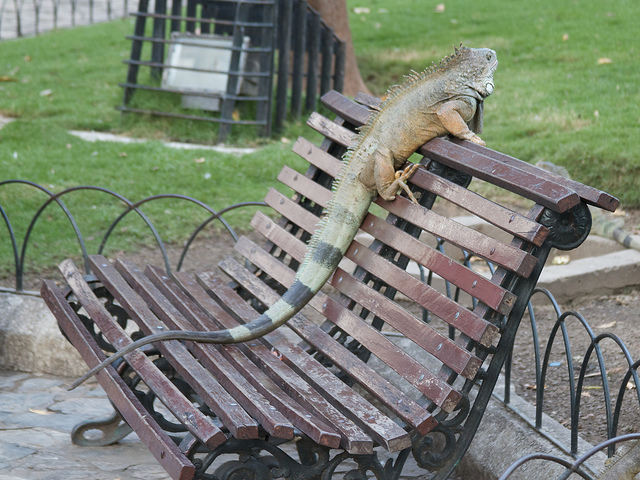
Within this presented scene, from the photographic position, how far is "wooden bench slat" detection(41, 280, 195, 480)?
2252mm

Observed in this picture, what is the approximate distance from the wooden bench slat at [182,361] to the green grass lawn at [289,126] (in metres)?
1.66

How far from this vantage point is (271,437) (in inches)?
98.3

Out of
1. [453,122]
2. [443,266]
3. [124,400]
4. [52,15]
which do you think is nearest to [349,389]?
[443,266]

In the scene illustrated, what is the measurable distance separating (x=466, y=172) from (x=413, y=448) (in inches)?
42.7

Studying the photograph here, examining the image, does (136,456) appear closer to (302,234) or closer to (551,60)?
(302,234)

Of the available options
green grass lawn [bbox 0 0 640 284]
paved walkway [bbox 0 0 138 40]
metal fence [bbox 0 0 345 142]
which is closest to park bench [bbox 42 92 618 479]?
green grass lawn [bbox 0 0 640 284]

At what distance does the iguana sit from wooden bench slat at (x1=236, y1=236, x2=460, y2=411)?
0.13 m

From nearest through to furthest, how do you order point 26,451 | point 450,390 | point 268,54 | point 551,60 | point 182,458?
point 182,458, point 450,390, point 26,451, point 268,54, point 551,60

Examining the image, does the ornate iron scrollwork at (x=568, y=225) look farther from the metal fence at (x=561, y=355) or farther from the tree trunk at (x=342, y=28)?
the tree trunk at (x=342, y=28)

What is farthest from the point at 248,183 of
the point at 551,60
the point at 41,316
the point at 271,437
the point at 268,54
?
the point at 551,60

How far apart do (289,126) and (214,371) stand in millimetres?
5747

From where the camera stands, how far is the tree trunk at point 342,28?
360 inches

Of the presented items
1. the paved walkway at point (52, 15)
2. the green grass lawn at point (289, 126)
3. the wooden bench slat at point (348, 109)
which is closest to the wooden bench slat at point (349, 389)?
the wooden bench slat at point (348, 109)

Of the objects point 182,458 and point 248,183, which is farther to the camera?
point 248,183
